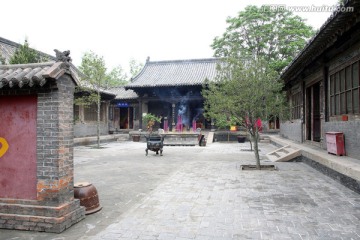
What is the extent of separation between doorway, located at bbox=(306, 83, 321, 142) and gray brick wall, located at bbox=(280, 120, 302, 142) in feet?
2.17

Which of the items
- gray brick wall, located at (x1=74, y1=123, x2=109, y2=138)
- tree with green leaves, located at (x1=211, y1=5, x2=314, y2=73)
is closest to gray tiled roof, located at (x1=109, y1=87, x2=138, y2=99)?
gray brick wall, located at (x1=74, y1=123, x2=109, y2=138)

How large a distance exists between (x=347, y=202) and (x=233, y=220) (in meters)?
2.27

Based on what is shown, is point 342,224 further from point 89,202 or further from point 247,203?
point 89,202

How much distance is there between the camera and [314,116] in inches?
468

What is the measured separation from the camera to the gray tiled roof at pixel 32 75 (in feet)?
12.3

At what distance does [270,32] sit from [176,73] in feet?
27.4

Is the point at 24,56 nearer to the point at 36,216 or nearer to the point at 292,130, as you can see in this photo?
the point at 36,216

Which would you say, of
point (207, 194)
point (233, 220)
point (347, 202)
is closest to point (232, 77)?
point (207, 194)

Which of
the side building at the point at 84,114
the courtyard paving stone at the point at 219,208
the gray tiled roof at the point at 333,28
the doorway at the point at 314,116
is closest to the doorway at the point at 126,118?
the side building at the point at 84,114

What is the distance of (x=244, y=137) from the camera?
1991cm

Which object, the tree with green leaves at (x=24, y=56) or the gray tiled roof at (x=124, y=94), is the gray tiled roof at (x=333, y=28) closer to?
the tree with green leaves at (x=24, y=56)

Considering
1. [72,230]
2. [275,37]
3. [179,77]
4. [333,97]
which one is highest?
[275,37]

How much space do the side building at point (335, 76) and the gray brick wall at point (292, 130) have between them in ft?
2.52

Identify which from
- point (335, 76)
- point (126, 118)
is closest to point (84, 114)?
point (126, 118)
